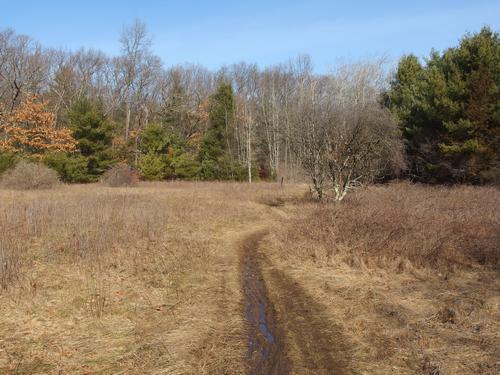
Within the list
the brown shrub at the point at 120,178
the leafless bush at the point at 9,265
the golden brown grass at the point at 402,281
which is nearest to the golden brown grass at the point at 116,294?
the leafless bush at the point at 9,265

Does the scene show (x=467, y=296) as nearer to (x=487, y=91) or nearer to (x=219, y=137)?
(x=487, y=91)

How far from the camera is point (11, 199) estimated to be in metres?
17.7

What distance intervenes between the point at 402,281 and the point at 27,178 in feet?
76.6

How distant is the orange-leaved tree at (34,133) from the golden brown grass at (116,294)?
20736mm

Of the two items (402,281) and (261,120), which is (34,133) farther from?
(402,281)

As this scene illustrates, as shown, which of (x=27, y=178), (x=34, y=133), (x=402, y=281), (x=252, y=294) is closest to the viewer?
(x=252, y=294)

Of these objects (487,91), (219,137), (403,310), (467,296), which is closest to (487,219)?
(467,296)

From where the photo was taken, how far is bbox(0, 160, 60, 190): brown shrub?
79.5 feet

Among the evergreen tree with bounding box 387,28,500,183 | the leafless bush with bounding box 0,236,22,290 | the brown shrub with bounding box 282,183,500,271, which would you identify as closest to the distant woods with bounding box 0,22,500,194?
the evergreen tree with bounding box 387,28,500,183

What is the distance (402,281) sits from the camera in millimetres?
7977

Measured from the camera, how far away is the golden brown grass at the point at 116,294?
509cm

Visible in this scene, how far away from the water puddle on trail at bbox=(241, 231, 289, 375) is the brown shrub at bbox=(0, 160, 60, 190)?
19.8 meters

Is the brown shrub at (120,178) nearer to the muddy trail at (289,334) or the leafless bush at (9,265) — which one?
the leafless bush at (9,265)

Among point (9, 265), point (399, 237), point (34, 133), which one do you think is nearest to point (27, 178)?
point (34, 133)
